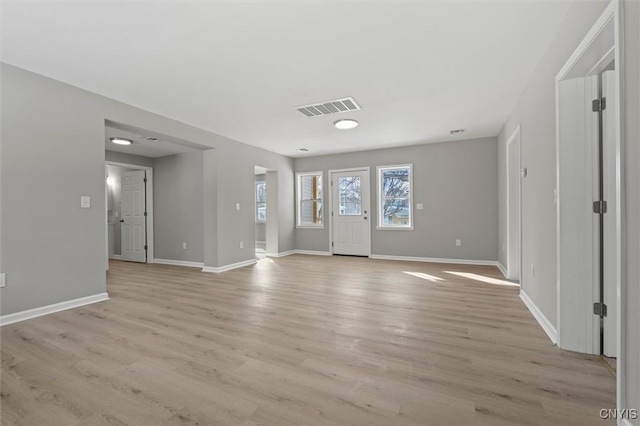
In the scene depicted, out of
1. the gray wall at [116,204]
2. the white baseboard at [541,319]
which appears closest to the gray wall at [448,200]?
the white baseboard at [541,319]

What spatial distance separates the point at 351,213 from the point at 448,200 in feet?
7.15

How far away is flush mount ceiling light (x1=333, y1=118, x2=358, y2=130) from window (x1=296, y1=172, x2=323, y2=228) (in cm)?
265

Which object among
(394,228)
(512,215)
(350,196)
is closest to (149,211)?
(350,196)

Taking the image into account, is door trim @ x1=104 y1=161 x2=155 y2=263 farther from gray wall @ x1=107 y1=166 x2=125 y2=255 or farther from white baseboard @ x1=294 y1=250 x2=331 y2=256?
white baseboard @ x1=294 y1=250 x2=331 y2=256

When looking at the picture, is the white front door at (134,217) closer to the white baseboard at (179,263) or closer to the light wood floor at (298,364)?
the white baseboard at (179,263)

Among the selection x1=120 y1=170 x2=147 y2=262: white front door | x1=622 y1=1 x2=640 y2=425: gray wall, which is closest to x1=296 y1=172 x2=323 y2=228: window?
x1=120 y1=170 x2=147 y2=262: white front door

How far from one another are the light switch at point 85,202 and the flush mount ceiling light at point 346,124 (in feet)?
11.4

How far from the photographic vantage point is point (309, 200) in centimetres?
773

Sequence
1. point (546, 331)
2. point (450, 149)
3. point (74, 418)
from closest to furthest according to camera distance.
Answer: point (74, 418), point (546, 331), point (450, 149)

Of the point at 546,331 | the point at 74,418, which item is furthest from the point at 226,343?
the point at 546,331

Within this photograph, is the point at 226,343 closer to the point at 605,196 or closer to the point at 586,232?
the point at 586,232

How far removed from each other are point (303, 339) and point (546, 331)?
6.78ft

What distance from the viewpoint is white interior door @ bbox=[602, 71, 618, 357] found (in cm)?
199

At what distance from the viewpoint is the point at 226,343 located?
238 cm
